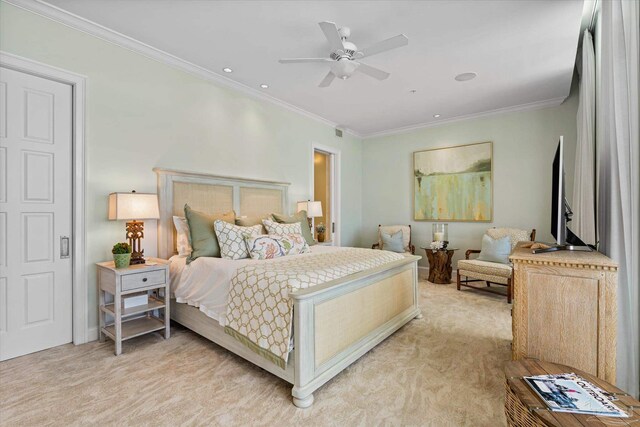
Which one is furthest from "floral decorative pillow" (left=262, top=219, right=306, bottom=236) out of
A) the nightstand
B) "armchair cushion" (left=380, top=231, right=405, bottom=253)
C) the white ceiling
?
"armchair cushion" (left=380, top=231, right=405, bottom=253)

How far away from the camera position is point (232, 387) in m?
2.11

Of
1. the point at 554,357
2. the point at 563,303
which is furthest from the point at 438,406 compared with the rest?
the point at 563,303

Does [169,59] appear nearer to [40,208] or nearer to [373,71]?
[40,208]

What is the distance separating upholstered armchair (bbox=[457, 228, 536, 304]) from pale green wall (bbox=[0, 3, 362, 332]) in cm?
324

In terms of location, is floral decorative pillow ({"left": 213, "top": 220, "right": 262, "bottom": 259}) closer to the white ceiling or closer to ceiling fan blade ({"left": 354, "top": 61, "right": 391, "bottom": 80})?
the white ceiling

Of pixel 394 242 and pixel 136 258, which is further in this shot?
pixel 394 242

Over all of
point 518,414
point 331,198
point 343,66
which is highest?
point 343,66

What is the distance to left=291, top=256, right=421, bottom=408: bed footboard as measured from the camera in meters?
1.93

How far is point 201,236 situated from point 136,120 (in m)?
1.39

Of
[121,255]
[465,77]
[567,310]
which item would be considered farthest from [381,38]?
[121,255]

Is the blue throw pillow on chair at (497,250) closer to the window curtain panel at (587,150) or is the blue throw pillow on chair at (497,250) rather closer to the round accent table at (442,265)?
the round accent table at (442,265)

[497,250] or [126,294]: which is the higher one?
[497,250]

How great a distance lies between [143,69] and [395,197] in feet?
15.5

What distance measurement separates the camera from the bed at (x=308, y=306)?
1968 millimetres
